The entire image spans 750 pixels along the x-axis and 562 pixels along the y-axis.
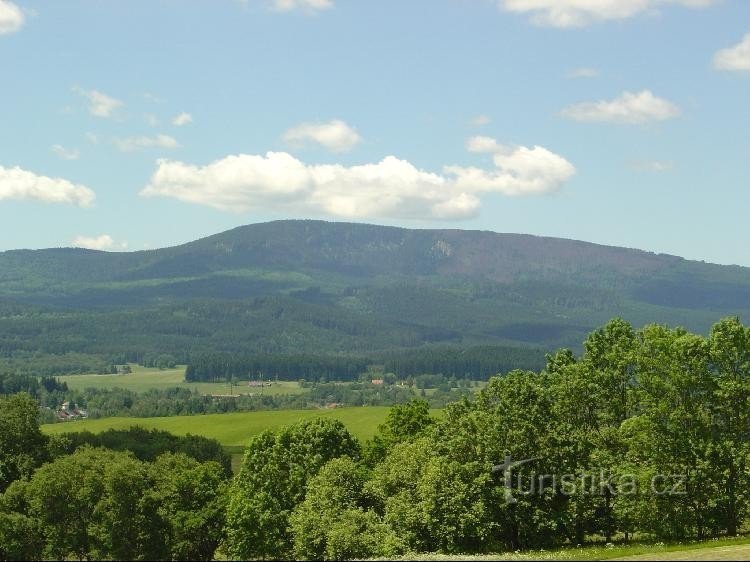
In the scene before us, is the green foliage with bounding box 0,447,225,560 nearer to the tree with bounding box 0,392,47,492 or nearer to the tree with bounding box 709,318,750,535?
the tree with bounding box 0,392,47,492

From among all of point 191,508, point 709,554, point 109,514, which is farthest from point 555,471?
point 109,514

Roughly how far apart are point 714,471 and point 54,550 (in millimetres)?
57953

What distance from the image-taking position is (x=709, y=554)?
50.8 meters

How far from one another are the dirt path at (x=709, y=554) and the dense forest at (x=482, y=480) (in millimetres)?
10686

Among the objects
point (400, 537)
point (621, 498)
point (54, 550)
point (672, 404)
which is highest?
point (672, 404)

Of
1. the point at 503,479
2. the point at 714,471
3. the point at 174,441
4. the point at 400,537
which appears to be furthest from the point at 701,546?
the point at 174,441

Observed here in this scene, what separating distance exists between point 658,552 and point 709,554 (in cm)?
540

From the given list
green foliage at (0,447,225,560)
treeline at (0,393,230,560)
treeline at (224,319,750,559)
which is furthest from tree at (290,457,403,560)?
treeline at (0,393,230,560)

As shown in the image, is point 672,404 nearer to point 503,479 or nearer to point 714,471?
point 714,471

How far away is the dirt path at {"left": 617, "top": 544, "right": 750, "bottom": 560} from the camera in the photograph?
4878 cm

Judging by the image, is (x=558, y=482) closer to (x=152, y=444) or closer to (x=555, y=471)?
(x=555, y=471)

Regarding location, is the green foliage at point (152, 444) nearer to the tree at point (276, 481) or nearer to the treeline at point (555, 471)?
the tree at point (276, 481)

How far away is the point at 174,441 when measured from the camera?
141125mm

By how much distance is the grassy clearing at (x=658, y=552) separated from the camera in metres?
50.3
